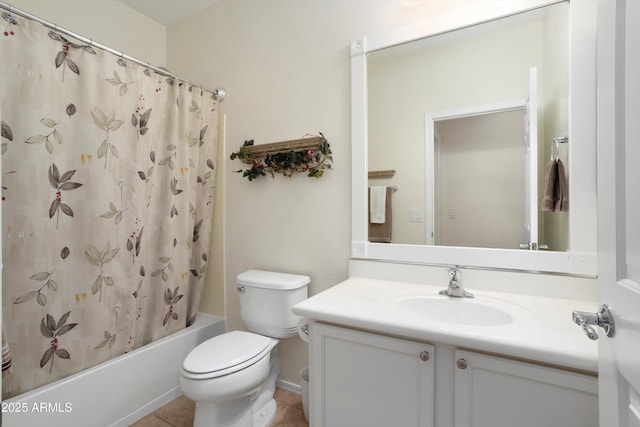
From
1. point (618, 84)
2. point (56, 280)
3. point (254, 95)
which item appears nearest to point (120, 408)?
point (56, 280)

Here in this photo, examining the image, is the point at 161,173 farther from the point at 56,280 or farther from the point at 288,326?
the point at 288,326

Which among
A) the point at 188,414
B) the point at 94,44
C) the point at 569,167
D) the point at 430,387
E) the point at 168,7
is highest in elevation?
the point at 168,7

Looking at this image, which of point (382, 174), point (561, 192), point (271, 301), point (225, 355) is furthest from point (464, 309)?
point (225, 355)

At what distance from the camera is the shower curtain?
1264 mm

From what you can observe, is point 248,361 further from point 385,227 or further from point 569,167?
point 569,167

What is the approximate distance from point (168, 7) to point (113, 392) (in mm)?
2344

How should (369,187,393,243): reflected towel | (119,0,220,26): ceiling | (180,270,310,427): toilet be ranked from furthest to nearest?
(119,0,220,26): ceiling
(369,187,393,243): reflected towel
(180,270,310,427): toilet

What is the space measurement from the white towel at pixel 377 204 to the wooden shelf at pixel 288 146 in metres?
0.40

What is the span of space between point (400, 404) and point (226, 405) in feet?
2.86

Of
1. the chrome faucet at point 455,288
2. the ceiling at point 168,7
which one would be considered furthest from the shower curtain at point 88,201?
the chrome faucet at point 455,288

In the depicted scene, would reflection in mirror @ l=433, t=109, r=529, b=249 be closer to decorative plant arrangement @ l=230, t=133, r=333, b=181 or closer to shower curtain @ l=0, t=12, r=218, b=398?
decorative plant arrangement @ l=230, t=133, r=333, b=181

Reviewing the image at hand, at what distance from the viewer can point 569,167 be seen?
3.85 feet

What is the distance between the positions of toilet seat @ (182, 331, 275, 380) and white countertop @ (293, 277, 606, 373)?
469mm

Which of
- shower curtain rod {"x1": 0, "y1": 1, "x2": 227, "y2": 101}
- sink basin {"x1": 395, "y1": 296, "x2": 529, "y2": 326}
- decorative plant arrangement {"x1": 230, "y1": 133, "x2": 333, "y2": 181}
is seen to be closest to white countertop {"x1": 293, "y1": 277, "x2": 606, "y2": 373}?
sink basin {"x1": 395, "y1": 296, "x2": 529, "y2": 326}
